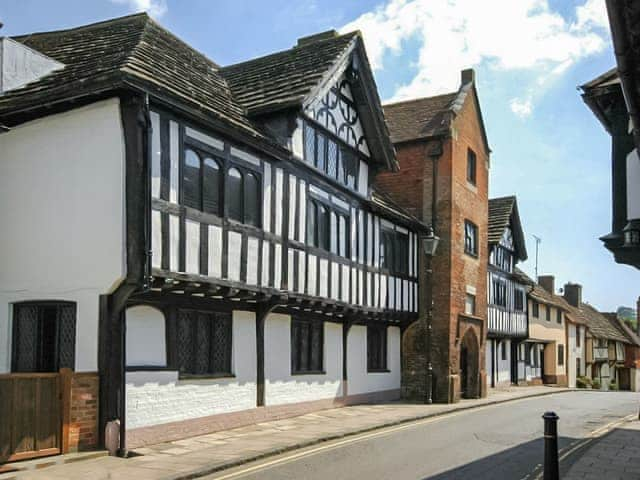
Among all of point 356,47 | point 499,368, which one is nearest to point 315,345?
point 356,47

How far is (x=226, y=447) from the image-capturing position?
41.6ft

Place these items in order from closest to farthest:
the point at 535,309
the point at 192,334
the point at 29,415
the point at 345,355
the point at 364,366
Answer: the point at 29,415
the point at 192,334
the point at 345,355
the point at 364,366
the point at 535,309

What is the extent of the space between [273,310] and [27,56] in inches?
303

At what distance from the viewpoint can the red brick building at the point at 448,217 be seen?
81.6 ft

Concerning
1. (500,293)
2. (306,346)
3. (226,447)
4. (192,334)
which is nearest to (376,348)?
(306,346)

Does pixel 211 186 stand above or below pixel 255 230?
above

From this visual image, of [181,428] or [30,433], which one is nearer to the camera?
[30,433]

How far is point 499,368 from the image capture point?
3803 cm

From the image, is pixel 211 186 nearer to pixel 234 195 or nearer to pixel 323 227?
pixel 234 195

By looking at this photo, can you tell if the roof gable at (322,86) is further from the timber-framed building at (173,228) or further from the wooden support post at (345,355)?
the wooden support post at (345,355)

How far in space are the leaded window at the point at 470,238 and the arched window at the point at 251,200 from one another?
13.3 m

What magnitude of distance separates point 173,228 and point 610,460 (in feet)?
27.9

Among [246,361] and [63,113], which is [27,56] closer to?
[63,113]

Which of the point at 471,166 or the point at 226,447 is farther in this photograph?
the point at 471,166
